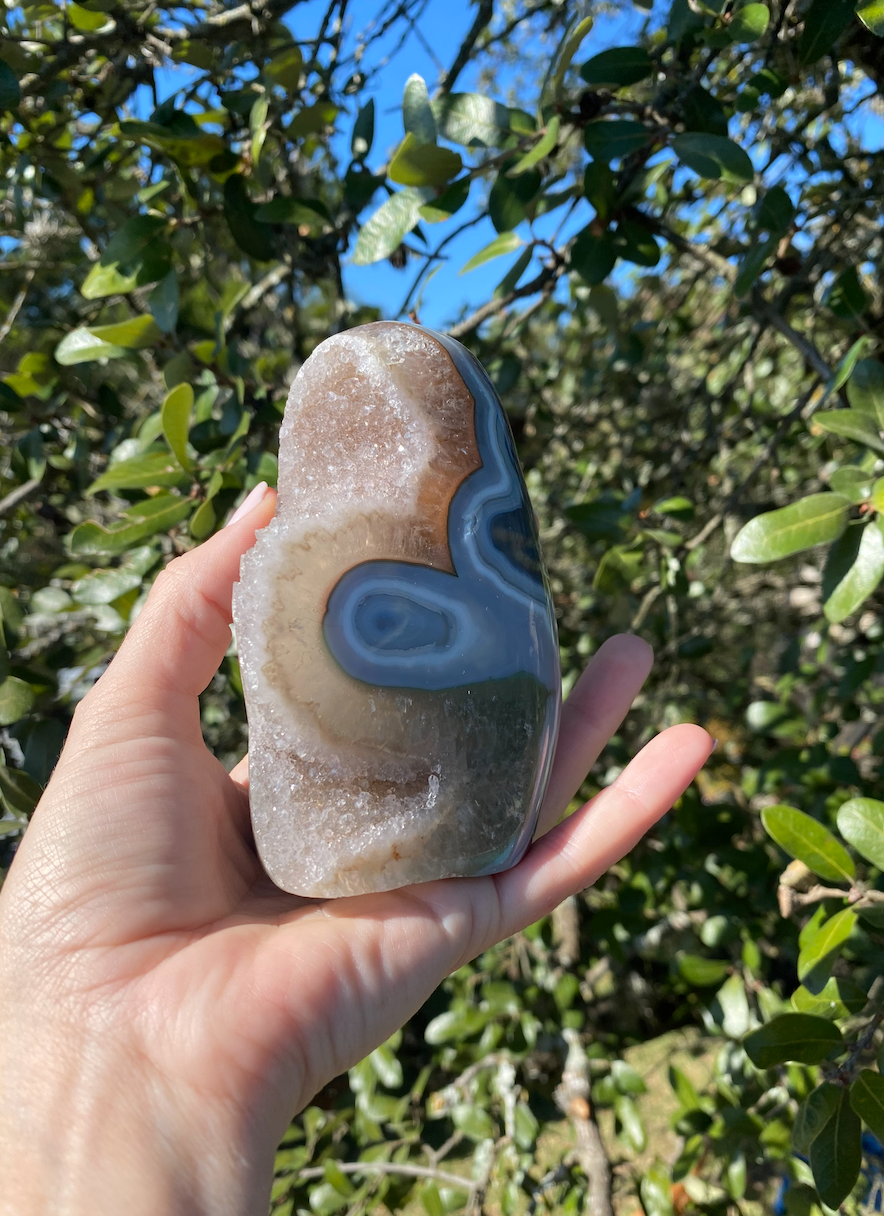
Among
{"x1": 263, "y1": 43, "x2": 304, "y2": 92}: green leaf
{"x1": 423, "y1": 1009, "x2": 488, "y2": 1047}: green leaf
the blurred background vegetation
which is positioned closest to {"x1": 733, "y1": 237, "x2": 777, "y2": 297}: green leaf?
the blurred background vegetation

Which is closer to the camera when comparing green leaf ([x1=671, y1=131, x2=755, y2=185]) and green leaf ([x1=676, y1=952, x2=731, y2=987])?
green leaf ([x1=671, y1=131, x2=755, y2=185])

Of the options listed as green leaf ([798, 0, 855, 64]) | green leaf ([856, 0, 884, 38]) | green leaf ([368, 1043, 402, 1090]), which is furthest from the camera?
green leaf ([368, 1043, 402, 1090])

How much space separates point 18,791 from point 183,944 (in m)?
0.46

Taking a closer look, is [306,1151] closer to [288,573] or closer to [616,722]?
[616,722]

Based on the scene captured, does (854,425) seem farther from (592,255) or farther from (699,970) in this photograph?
(699,970)

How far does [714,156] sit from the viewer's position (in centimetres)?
127

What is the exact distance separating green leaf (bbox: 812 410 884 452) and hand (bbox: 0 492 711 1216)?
501mm

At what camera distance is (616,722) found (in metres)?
1.37

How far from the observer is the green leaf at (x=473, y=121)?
1.33m

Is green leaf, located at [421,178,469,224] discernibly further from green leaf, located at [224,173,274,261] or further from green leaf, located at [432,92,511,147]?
green leaf, located at [224,173,274,261]

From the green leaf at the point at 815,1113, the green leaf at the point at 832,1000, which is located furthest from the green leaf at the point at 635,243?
the green leaf at the point at 815,1113

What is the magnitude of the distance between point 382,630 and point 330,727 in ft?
0.47

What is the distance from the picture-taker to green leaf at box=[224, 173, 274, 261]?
160cm

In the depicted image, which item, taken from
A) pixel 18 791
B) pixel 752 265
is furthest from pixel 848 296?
pixel 18 791
